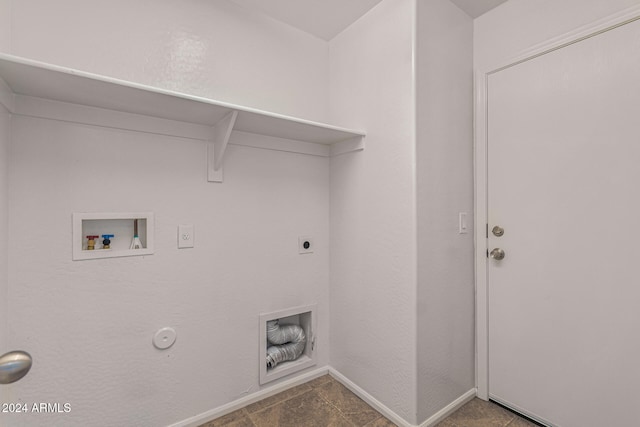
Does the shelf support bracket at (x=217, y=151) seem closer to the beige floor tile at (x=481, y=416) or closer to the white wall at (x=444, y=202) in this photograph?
the white wall at (x=444, y=202)

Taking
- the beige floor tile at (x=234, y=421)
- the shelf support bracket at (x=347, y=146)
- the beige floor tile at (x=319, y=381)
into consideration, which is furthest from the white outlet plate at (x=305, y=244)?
the beige floor tile at (x=234, y=421)

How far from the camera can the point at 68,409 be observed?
4.03 ft

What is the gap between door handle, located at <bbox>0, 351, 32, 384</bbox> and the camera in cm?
57

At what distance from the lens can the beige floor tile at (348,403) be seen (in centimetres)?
159

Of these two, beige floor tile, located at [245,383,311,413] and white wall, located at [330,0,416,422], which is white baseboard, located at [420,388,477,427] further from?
beige floor tile, located at [245,383,311,413]

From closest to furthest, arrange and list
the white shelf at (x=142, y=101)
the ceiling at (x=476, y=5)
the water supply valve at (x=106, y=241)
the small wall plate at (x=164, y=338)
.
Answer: the white shelf at (x=142, y=101)
the water supply valve at (x=106, y=241)
the small wall plate at (x=164, y=338)
the ceiling at (x=476, y=5)

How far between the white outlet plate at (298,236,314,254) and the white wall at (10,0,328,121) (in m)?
0.81

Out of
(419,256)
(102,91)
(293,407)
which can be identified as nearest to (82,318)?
(102,91)

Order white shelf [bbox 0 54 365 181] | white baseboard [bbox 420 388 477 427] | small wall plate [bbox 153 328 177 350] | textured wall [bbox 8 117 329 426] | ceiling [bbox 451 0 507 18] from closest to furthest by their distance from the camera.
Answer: white shelf [bbox 0 54 365 181]
textured wall [bbox 8 117 329 426]
small wall plate [bbox 153 328 177 350]
white baseboard [bbox 420 388 477 427]
ceiling [bbox 451 0 507 18]

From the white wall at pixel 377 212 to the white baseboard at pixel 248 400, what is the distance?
7.9 inches

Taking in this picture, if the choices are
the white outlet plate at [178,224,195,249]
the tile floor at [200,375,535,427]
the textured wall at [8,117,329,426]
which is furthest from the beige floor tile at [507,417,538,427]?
the white outlet plate at [178,224,195,249]

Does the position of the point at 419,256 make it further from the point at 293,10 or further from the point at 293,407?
the point at 293,10

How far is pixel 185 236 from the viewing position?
1491 millimetres

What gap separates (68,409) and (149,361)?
1.04 ft
